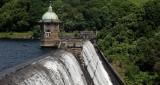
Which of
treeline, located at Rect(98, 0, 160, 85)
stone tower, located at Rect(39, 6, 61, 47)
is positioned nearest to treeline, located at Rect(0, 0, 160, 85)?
treeline, located at Rect(98, 0, 160, 85)

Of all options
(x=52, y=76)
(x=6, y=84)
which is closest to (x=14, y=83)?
(x=6, y=84)

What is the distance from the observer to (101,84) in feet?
83.4

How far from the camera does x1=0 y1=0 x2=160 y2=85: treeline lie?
1302 inches

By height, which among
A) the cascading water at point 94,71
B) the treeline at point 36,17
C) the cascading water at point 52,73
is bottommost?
the cascading water at point 94,71

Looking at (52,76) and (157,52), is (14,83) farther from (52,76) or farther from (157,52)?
(157,52)

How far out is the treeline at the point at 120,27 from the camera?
33.1 m

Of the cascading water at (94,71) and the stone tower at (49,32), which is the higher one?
the stone tower at (49,32)

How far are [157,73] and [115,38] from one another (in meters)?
23.8

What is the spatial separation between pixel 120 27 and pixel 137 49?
15.6m

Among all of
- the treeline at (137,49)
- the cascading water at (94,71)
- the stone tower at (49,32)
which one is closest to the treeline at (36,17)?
the treeline at (137,49)

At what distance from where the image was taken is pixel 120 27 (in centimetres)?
5472

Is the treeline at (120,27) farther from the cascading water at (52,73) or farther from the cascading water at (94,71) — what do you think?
the cascading water at (52,73)

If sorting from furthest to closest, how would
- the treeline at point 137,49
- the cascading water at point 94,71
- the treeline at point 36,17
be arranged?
the treeline at point 36,17 → the treeline at point 137,49 → the cascading water at point 94,71

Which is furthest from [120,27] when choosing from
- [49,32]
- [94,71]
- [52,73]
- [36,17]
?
[52,73]
